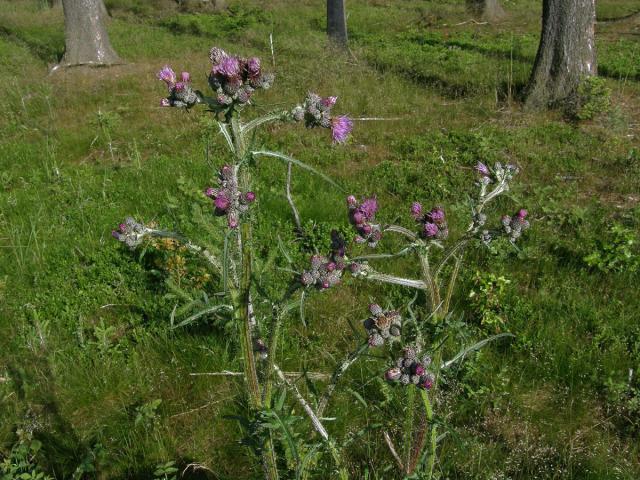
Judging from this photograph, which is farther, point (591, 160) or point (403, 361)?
point (591, 160)

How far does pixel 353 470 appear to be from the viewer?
2277 mm

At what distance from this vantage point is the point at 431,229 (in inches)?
66.6

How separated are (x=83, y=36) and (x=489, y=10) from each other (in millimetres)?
12292

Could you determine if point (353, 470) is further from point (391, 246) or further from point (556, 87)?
point (556, 87)

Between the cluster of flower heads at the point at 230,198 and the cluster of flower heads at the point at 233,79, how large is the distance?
0.58 ft

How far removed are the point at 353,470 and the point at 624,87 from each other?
738 centimetres

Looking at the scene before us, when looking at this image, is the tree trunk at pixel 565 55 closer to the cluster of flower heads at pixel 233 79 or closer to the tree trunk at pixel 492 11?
the cluster of flower heads at pixel 233 79

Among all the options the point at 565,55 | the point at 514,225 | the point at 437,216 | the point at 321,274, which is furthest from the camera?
the point at 565,55

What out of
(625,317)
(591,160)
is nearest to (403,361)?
(625,317)

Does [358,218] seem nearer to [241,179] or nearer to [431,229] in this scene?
[431,229]

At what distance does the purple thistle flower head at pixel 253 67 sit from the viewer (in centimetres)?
139

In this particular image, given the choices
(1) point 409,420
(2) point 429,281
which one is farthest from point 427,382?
(2) point 429,281

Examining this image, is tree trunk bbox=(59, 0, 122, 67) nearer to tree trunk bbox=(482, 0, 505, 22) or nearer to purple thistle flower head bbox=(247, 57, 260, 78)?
purple thistle flower head bbox=(247, 57, 260, 78)

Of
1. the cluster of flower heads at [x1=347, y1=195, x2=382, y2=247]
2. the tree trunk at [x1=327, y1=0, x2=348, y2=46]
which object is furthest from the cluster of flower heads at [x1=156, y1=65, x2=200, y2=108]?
the tree trunk at [x1=327, y1=0, x2=348, y2=46]
